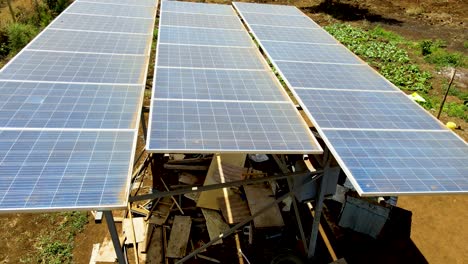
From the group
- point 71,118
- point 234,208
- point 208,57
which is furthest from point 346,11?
point 71,118

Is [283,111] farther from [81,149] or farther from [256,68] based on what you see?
[81,149]

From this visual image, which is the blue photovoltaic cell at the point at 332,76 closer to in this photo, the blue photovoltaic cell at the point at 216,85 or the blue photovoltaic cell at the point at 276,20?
the blue photovoltaic cell at the point at 216,85

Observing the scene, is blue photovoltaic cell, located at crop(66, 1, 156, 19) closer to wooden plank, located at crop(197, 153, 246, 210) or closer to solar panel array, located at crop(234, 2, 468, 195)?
solar panel array, located at crop(234, 2, 468, 195)

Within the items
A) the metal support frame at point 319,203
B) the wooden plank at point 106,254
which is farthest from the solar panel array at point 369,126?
the wooden plank at point 106,254

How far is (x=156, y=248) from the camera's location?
417 inches

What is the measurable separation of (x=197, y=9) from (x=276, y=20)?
371 centimetres

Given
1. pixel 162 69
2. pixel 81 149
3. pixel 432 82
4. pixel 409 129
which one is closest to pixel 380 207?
pixel 409 129

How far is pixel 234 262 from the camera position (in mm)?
10430

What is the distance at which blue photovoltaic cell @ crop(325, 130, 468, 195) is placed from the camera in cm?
632

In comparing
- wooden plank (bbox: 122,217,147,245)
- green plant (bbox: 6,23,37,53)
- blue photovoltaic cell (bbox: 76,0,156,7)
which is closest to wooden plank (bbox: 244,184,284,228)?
wooden plank (bbox: 122,217,147,245)

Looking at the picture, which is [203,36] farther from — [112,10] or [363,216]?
[363,216]

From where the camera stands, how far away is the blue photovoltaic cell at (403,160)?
6.32m

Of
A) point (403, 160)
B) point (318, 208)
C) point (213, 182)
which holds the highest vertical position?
point (403, 160)

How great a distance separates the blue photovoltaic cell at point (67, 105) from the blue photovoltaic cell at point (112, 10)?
23.0ft
